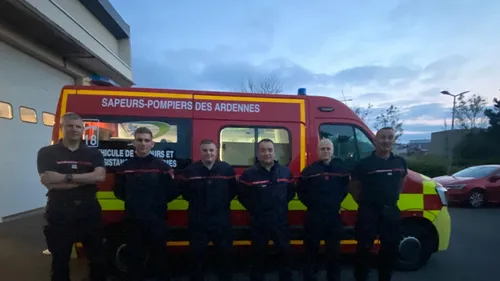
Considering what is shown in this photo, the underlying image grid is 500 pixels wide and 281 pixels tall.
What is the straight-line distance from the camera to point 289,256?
186 inches

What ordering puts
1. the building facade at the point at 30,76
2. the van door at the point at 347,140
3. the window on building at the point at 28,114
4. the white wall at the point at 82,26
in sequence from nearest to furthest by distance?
the van door at the point at 347,140 → the building facade at the point at 30,76 → the white wall at the point at 82,26 → the window on building at the point at 28,114

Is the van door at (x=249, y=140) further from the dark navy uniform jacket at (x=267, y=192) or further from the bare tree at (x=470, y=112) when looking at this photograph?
the bare tree at (x=470, y=112)

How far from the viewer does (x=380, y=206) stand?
492 cm

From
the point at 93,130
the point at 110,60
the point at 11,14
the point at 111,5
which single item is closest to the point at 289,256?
the point at 93,130

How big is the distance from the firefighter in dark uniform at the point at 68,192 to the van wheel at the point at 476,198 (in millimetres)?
12158

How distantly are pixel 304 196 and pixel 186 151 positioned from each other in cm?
162

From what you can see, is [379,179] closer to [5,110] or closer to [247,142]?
[247,142]

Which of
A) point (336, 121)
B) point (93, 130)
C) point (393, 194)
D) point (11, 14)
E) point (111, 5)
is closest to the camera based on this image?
point (393, 194)

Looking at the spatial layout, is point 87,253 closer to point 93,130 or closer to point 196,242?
point 196,242

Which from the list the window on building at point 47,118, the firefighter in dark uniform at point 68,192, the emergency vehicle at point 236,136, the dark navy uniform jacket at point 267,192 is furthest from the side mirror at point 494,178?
the window on building at point 47,118

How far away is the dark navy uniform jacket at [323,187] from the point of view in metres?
4.84

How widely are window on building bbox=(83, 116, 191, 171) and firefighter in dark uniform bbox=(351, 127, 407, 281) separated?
2225 mm

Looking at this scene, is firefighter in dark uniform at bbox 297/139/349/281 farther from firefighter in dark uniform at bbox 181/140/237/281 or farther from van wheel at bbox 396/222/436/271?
van wheel at bbox 396/222/436/271

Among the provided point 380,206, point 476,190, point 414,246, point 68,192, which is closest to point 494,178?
point 476,190
